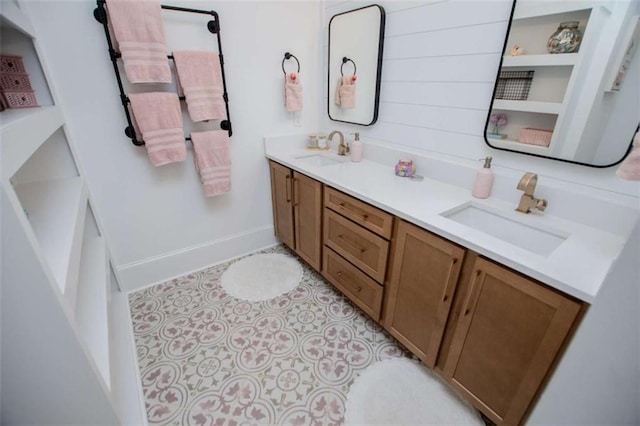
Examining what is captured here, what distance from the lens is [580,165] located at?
1.17 metres

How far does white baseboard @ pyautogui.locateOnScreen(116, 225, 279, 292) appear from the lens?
2004 millimetres

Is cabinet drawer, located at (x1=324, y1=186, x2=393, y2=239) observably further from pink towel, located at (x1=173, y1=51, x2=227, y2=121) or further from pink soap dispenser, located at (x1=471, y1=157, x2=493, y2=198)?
pink towel, located at (x1=173, y1=51, x2=227, y2=121)

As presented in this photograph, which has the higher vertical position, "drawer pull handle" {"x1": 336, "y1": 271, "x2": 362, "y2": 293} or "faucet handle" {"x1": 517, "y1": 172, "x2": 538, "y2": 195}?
"faucet handle" {"x1": 517, "y1": 172, "x2": 538, "y2": 195}

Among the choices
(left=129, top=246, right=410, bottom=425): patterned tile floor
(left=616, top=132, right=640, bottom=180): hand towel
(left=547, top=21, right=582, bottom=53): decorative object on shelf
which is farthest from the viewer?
(left=129, top=246, right=410, bottom=425): patterned tile floor

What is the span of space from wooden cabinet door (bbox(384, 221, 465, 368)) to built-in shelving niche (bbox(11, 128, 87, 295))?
1225mm

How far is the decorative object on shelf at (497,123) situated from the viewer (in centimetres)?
134

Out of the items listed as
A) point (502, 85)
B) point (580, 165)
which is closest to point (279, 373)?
point (580, 165)

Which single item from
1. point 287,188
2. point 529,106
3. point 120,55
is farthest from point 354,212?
point 120,55

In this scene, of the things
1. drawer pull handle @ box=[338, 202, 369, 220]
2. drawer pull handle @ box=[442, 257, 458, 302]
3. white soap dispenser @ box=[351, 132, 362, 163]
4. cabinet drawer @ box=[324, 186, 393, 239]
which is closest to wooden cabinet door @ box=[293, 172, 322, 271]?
cabinet drawer @ box=[324, 186, 393, 239]

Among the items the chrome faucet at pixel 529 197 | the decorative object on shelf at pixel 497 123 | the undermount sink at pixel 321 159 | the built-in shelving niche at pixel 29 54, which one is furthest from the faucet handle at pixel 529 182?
the built-in shelving niche at pixel 29 54

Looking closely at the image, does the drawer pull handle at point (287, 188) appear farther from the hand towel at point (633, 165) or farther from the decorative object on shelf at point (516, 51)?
the hand towel at point (633, 165)

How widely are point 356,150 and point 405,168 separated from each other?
1.47 ft

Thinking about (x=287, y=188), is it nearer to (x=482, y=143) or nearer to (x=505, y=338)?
(x=482, y=143)

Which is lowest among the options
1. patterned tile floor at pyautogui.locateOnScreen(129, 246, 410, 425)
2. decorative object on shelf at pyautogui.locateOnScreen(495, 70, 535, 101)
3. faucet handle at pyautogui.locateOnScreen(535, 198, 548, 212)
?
patterned tile floor at pyautogui.locateOnScreen(129, 246, 410, 425)
